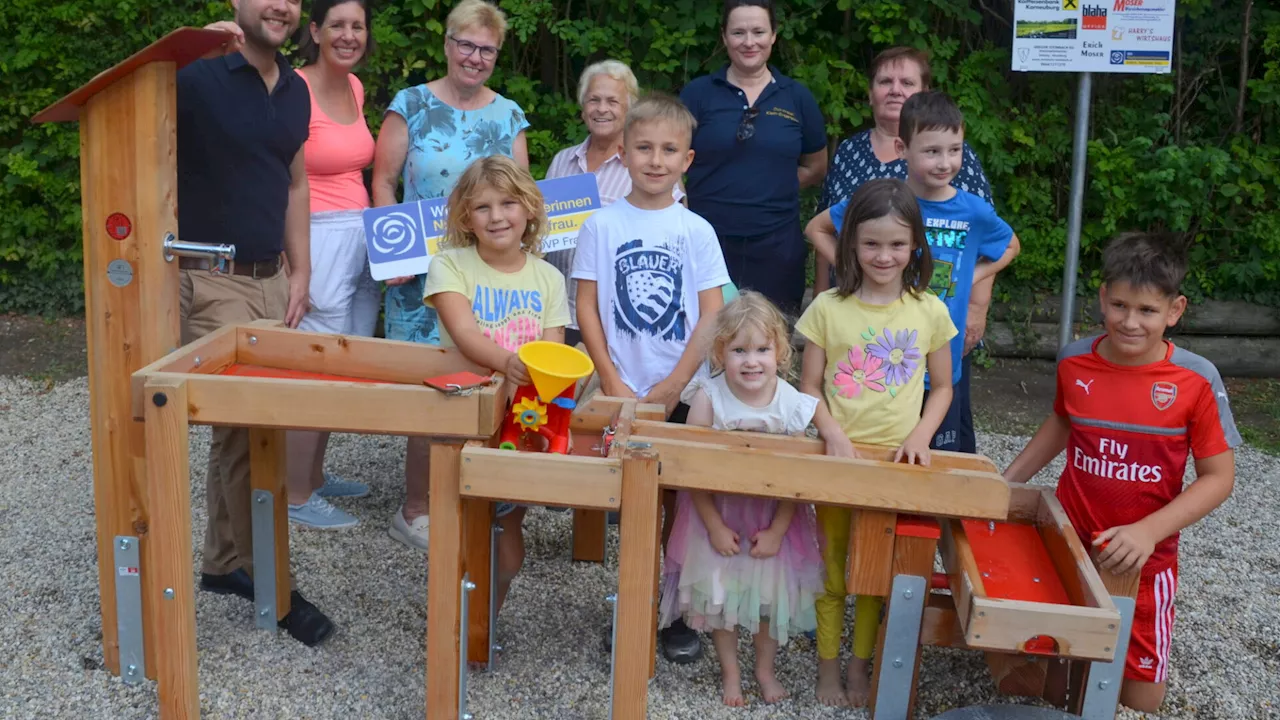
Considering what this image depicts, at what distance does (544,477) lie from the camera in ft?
9.04

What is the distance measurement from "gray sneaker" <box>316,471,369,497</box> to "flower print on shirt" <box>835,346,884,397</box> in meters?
2.41

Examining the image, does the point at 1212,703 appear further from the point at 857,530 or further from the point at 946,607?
the point at 857,530

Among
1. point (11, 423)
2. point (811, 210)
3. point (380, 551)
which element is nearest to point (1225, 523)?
point (811, 210)

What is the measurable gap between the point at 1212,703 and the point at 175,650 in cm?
280

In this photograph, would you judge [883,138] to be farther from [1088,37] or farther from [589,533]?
[1088,37]

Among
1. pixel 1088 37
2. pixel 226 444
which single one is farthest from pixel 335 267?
pixel 1088 37

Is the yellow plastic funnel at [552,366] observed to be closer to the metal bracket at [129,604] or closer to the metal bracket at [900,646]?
the metal bracket at [900,646]

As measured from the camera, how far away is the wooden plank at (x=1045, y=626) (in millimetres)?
2660

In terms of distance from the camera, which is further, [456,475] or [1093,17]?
[1093,17]

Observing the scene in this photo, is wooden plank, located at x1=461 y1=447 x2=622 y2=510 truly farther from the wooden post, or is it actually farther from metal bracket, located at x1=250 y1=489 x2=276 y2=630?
metal bracket, located at x1=250 y1=489 x2=276 y2=630

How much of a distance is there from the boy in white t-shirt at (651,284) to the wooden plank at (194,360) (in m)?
1.01

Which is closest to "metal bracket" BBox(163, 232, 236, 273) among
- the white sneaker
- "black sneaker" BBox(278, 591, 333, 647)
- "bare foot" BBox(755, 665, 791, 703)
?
"black sneaker" BBox(278, 591, 333, 647)

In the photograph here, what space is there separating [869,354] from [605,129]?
1.47m

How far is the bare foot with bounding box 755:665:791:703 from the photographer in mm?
3279
